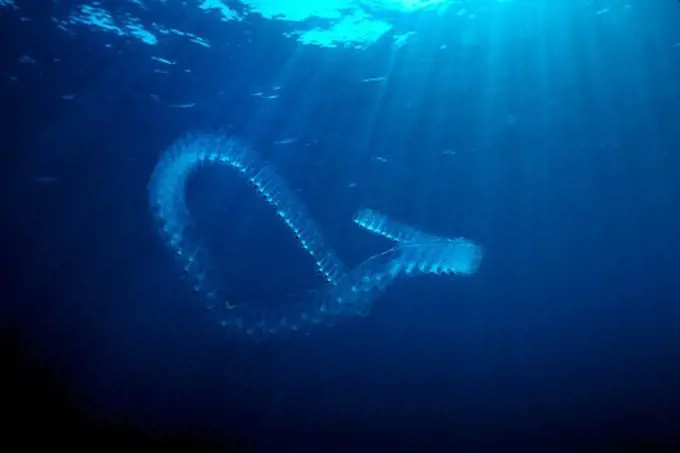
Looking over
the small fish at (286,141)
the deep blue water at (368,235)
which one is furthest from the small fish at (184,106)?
the small fish at (286,141)

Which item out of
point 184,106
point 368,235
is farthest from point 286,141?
point 368,235

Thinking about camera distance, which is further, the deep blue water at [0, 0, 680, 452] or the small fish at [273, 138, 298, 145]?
the small fish at [273, 138, 298, 145]

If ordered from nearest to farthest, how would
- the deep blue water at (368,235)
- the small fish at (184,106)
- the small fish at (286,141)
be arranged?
the deep blue water at (368,235)
the small fish at (184,106)
the small fish at (286,141)

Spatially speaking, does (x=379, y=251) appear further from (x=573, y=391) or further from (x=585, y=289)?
(x=573, y=391)

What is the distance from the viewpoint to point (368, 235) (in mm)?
6258

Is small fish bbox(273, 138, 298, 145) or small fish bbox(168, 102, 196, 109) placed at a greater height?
small fish bbox(168, 102, 196, 109)

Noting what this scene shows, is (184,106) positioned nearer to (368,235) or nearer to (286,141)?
(286,141)

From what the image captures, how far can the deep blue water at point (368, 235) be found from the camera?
581 cm

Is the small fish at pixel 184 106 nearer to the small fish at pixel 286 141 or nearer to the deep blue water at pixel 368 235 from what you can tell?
the deep blue water at pixel 368 235

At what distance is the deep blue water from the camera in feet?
19.1

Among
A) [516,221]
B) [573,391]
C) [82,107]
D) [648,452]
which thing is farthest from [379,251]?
[648,452]

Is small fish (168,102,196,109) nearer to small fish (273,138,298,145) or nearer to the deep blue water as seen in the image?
the deep blue water

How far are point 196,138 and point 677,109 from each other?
7998 mm

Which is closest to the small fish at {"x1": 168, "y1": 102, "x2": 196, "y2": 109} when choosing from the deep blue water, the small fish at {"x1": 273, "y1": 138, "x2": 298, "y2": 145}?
the deep blue water
